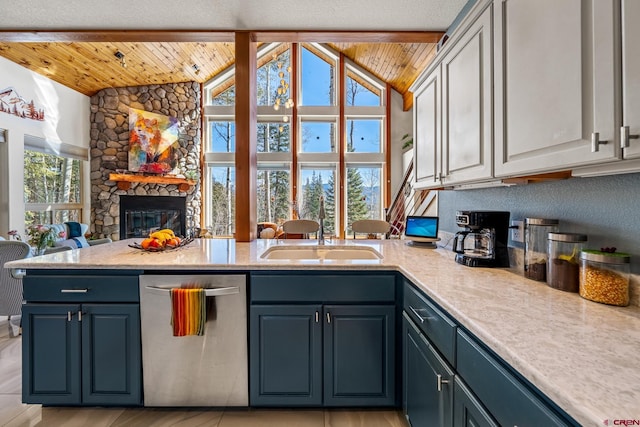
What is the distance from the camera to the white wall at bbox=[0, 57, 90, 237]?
4340mm

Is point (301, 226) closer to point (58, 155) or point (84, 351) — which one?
point (84, 351)

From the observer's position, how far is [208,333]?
1.73 meters

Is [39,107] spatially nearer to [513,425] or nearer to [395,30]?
[395,30]

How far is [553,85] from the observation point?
98cm

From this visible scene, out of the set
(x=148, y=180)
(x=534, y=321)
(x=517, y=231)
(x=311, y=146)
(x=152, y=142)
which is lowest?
(x=534, y=321)

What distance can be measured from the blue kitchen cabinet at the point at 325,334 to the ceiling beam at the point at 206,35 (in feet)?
6.77

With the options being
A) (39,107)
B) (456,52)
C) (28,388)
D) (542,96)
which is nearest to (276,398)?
(28,388)

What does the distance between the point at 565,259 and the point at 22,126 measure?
6573 millimetres

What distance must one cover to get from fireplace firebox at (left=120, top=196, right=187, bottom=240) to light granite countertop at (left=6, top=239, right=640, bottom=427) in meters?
4.97

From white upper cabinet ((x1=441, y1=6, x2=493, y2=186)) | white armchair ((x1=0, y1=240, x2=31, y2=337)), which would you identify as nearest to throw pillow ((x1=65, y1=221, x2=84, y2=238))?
white armchair ((x1=0, y1=240, x2=31, y2=337))

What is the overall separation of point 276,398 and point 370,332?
66cm

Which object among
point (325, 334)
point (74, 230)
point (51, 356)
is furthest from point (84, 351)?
point (74, 230)

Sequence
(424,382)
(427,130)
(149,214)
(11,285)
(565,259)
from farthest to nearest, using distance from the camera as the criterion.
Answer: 1. (149,214)
2. (11,285)
3. (427,130)
4. (424,382)
5. (565,259)

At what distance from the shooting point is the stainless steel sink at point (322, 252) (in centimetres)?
231
